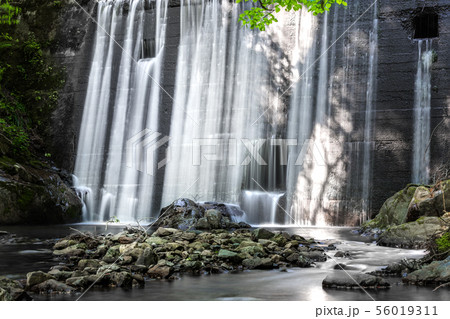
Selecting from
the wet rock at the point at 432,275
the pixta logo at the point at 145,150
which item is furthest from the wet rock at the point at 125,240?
the pixta logo at the point at 145,150

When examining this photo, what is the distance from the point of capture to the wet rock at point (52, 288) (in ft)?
12.5

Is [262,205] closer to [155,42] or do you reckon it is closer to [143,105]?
[143,105]

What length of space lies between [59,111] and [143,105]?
10.5 ft

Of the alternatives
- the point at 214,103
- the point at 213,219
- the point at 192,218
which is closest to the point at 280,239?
the point at 213,219

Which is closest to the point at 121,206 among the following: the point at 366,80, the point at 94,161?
the point at 94,161

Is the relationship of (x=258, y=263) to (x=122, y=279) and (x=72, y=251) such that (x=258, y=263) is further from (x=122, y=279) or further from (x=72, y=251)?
(x=72, y=251)

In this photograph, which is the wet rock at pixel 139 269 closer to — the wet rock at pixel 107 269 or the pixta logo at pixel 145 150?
the wet rock at pixel 107 269

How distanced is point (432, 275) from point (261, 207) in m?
8.71

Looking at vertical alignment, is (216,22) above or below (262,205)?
above

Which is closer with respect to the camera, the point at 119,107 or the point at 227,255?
the point at 227,255

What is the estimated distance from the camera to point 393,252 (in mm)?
6387

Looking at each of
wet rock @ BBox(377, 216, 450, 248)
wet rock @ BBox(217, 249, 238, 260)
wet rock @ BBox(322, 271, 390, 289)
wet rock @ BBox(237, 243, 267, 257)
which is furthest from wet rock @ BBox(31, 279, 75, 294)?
wet rock @ BBox(377, 216, 450, 248)

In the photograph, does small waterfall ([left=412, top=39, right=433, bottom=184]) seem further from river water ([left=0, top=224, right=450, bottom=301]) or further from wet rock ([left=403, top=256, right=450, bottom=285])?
wet rock ([left=403, top=256, right=450, bottom=285])

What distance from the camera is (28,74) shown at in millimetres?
16859
